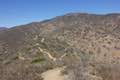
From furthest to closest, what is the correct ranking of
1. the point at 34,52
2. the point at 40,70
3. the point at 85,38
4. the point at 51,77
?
1. the point at 85,38
2. the point at 34,52
3. the point at 40,70
4. the point at 51,77

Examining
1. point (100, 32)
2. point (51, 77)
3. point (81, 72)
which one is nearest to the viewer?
point (81, 72)

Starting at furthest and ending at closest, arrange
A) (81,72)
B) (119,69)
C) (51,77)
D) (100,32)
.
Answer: (100,32)
(51,77)
(119,69)
(81,72)

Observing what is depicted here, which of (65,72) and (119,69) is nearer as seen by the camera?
(119,69)

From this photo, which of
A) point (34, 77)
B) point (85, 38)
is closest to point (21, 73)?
point (34, 77)

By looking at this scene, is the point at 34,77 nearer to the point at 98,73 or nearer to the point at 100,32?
the point at 98,73

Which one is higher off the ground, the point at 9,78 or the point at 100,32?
the point at 9,78

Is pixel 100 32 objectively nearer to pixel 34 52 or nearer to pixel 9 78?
pixel 34 52

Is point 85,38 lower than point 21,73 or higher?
lower

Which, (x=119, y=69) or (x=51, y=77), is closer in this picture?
(x=119, y=69)

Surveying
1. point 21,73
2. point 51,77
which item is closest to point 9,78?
point 21,73
